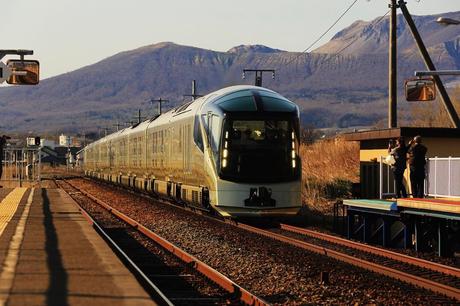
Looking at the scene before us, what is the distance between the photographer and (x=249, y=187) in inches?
773

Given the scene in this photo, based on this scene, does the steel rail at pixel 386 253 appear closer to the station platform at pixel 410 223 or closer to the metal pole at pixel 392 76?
the station platform at pixel 410 223

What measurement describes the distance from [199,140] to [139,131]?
16876 millimetres

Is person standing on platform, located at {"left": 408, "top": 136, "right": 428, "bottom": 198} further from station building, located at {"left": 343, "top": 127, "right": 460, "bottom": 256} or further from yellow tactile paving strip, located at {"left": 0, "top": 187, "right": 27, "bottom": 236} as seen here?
yellow tactile paving strip, located at {"left": 0, "top": 187, "right": 27, "bottom": 236}

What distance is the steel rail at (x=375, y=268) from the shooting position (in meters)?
11.5

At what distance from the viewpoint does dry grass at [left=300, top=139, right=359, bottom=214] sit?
3111 cm

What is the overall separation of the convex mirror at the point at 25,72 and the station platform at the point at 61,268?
3.76m

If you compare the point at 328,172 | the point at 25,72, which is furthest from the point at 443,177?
the point at 328,172

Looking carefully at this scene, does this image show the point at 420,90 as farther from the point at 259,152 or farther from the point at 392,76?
the point at 392,76

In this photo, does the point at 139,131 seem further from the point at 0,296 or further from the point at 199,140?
the point at 0,296

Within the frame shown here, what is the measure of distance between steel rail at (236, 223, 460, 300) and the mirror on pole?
19.7ft

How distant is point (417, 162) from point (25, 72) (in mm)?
10166

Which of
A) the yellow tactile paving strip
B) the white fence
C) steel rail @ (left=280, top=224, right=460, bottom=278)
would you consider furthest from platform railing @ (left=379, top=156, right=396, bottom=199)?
the yellow tactile paving strip

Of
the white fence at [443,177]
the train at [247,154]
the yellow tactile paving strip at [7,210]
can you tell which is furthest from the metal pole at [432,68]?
the yellow tactile paving strip at [7,210]

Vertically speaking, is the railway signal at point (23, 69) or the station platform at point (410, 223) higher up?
the railway signal at point (23, 69)
